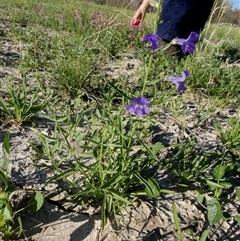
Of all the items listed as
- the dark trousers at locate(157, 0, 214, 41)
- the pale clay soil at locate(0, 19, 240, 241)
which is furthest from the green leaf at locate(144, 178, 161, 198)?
the dark trousers at locate(157, 0, 214, 41)

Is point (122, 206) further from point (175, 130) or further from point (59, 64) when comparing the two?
point (59, 64)

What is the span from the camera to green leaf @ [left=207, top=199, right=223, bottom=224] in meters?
1.21

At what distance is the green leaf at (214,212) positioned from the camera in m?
1.21

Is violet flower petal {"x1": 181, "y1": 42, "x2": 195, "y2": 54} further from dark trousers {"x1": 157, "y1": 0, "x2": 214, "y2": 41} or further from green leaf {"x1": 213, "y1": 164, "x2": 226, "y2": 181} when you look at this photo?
dark trousers {"x1": 157, "y1": 0, "x2": 214, "y2": 41}

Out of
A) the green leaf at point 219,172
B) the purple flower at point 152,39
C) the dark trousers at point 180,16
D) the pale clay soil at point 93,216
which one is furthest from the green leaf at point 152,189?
the dark trousers at point 180,16

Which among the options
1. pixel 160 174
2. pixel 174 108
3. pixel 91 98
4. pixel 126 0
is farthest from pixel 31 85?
pixel 126 0

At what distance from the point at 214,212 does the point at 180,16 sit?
8.33 feet

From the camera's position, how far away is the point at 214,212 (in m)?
1.23

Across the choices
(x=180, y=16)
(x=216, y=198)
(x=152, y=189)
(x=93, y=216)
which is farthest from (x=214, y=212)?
(x=180, y=16)

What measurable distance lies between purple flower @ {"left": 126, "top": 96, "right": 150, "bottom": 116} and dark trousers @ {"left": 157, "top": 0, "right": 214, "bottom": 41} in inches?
94.2

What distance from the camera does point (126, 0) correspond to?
3445 millimetres

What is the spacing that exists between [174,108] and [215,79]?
0.86 meters

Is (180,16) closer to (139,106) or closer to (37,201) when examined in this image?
(139,106)

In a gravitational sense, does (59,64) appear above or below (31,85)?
above
